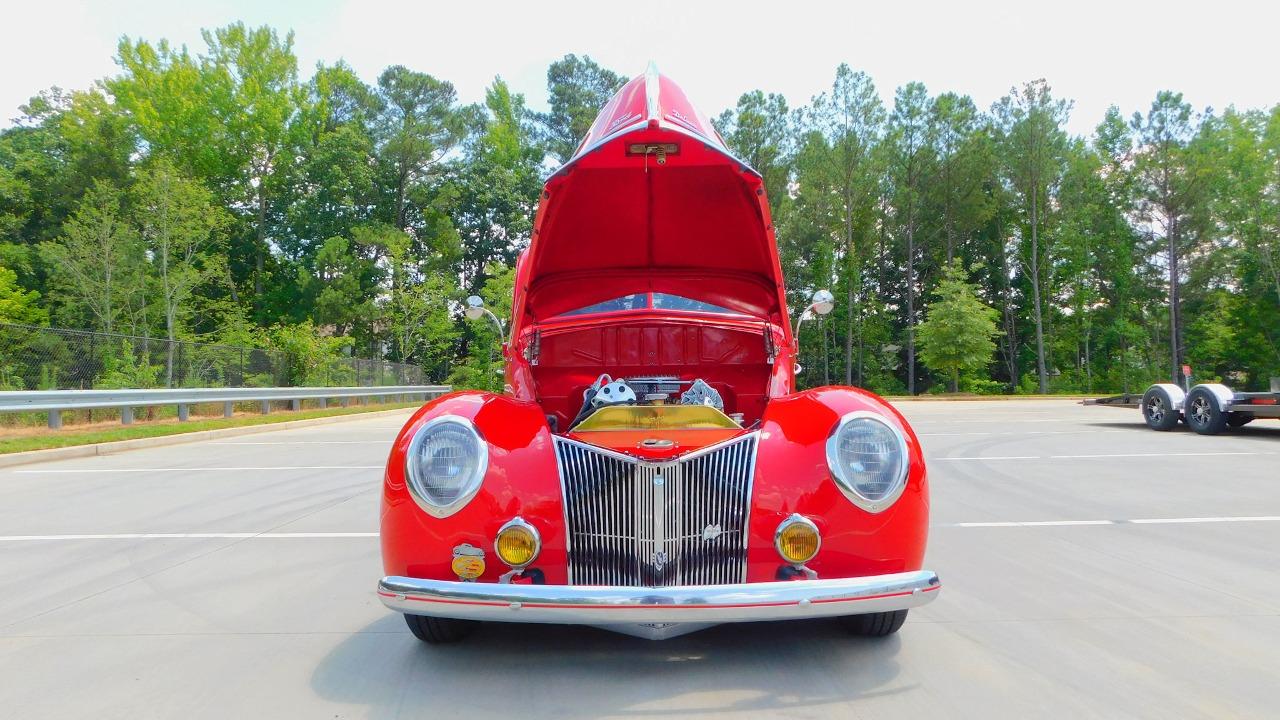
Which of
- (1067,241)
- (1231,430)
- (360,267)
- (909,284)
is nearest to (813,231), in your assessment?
(909,284)

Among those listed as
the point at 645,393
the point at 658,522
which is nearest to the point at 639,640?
the point at 658,522

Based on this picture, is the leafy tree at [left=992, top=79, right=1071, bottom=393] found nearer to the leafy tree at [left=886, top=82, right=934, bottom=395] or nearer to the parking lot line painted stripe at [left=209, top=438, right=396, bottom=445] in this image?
the leafy tree at [left=886, top=82, right=934, bottom=395]

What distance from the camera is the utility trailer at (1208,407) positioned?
12.1 m

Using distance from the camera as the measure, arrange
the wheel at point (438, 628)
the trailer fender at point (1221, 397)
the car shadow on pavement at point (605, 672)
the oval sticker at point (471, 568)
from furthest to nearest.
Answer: the trailer fender at point (1221, 397), the wheel at point (438, 628), the oval sticker at point (471, 568), the car shadow on pavement at point (605, 672)

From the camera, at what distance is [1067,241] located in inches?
1822

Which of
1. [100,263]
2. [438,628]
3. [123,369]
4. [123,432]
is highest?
[100,263]

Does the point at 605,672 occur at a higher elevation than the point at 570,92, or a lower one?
lower

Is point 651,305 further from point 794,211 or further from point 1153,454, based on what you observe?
point 794,211

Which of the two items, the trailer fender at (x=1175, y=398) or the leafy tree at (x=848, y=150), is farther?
the leafy tree at (x=848, y=150)

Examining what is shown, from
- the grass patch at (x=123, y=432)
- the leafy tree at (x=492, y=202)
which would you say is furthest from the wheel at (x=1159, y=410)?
the leafy tree at (x=492, y=202)

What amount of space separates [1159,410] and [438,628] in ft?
47.6

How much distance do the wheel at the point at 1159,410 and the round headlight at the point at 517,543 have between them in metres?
14.2

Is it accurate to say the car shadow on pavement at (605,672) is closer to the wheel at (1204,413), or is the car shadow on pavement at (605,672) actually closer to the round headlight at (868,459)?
the round headlight at (868,459)

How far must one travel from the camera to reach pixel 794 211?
161 ft
